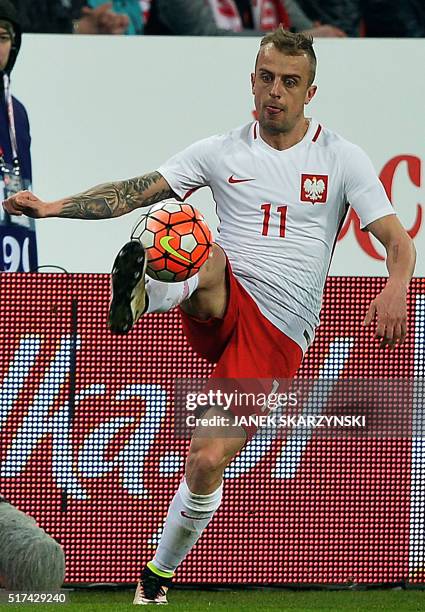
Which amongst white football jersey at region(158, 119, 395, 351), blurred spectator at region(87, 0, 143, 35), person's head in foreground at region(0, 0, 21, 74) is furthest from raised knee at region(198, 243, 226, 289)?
blurred spectator at region(87, 0, 143, 35)

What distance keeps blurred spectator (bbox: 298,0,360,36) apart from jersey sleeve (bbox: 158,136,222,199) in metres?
4.02

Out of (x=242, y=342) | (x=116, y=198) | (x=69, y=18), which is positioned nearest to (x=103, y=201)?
(x=116, y=198)

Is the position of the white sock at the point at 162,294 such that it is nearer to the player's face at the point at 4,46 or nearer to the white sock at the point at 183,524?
the white sock at the point at 183,524

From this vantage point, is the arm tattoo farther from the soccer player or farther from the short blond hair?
the short blond hair

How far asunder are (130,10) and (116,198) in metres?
4.06

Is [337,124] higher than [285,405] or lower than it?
higher

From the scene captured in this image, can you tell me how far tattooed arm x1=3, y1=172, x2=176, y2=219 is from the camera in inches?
225

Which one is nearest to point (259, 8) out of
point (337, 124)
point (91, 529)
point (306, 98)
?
point (337, 124)

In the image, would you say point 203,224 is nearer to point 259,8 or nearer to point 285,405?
point 285,405

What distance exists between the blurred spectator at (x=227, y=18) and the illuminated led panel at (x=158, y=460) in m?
3.53

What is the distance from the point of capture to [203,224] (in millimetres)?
5613

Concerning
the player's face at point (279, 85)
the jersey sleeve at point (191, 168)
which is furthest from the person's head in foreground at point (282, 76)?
the jersey sleeve at point (191, 168)

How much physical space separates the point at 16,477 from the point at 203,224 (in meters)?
1.69

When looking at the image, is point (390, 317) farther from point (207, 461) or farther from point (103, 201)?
point (103, 201)
